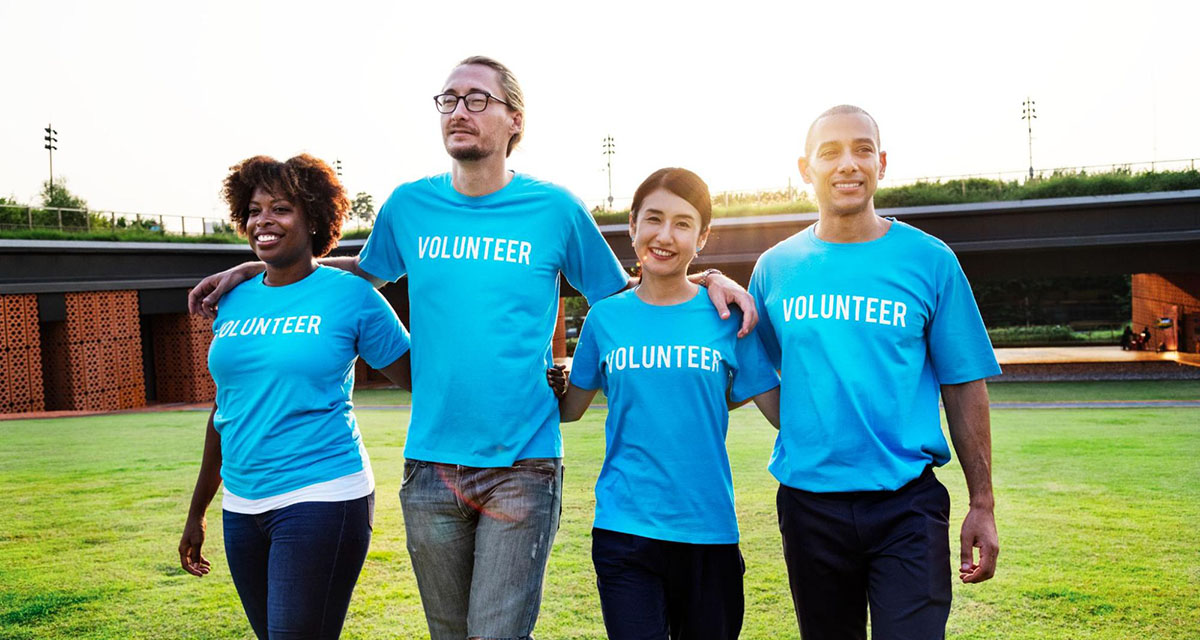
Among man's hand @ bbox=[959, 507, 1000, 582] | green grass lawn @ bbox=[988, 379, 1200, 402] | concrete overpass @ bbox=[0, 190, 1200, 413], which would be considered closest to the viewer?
man's hand @ bbox=[959, 507, 1000, 582]

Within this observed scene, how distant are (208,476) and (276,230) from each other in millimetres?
984

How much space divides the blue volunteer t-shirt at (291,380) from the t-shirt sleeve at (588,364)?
0.71 m

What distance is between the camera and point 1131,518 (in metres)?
8.26

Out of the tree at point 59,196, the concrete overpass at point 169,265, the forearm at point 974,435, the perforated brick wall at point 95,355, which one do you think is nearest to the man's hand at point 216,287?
the forearm at point 974,435

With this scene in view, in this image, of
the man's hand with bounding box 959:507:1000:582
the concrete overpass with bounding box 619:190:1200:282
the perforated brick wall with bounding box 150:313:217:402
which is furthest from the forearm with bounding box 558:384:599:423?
the perforated brick wall with bounding box 150:313:217:402

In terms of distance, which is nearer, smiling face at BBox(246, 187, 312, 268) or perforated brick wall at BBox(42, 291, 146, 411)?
smiling face at BBox(246, 187, 312, 268)

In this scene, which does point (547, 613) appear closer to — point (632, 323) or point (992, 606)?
point (992, 606)

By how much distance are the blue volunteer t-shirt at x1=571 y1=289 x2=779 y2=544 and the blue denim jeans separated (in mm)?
256

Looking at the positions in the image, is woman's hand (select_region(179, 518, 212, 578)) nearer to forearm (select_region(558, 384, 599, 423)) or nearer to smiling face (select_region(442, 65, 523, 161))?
forearm (select_region(558, 384, 599, 423))

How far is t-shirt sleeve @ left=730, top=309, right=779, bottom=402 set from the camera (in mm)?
3203

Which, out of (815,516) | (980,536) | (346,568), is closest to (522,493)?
(346,568)

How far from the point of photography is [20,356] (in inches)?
976

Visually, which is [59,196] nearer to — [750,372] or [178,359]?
[178,359]

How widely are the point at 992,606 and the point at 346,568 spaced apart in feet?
15.2
